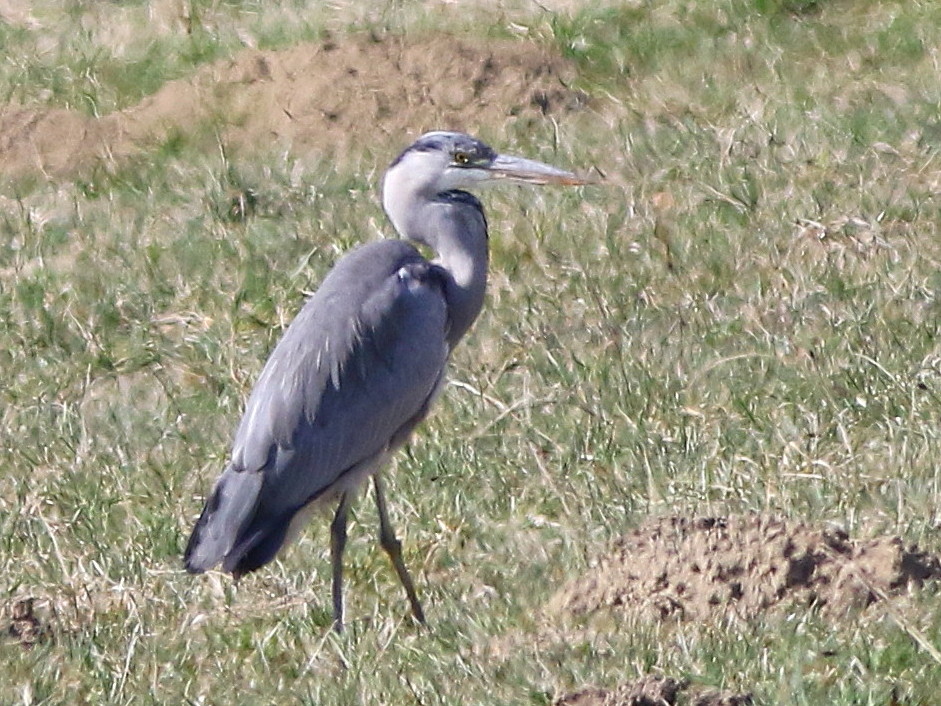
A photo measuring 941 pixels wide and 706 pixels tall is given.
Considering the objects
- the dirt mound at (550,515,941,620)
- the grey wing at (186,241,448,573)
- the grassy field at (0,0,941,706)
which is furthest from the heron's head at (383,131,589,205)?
the dirt mound at (550,515,941,620)

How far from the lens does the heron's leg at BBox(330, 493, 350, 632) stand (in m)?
5.26

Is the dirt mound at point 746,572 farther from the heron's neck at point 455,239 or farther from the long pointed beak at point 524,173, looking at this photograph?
the long pointed beak at point 524,173

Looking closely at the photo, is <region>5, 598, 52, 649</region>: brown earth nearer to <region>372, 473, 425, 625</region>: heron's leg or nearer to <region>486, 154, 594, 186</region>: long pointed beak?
<region>372, 473, 425, 625</region>: heron's leg

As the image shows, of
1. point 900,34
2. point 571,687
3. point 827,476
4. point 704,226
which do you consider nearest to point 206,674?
point 571,687

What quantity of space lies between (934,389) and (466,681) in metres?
2.14

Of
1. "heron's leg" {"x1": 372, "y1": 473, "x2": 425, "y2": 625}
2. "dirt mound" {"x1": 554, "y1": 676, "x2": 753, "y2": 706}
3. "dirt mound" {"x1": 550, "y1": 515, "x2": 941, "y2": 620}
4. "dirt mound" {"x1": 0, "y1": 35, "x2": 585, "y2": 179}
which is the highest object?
"dirt mound" {"x1": 554, "y1": 676, "x2": 753, "y2": 706}

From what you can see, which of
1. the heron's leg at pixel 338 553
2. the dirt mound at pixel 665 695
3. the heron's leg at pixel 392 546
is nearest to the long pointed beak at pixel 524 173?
→ the heron's leg at pixel 392 546

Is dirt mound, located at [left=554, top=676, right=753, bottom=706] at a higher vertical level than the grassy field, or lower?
higher

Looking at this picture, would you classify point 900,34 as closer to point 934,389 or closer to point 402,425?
point 934,389

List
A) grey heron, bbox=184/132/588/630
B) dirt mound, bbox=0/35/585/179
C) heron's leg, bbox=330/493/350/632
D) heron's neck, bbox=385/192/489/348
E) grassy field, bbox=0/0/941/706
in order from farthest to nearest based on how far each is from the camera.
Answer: dirt mound, bbox=0/35/585/179 < heron's neck, bbox=385/192/489/348 < grey heron, bbox=184/132/588/630 < heron's leg, bbox=330/493/350/632 < grassy field, bbox=0/0/941/706

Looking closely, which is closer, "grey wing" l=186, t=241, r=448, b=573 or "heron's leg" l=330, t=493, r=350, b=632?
"heron's leg" l=330, t=493, r=350, b=632

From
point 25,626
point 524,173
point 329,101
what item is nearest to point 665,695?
point 25,626

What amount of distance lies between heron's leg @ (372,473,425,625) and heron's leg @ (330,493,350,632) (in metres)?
0.10

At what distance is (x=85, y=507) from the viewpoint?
6207 millimetres
